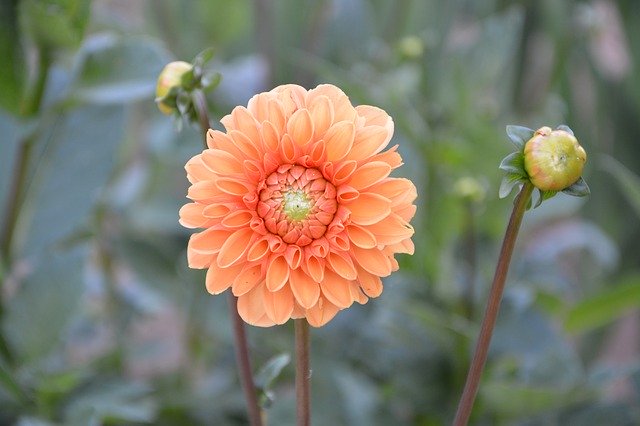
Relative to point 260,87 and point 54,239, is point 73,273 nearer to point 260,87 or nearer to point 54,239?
point 54,239

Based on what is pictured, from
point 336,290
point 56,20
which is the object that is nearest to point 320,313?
point 336,290

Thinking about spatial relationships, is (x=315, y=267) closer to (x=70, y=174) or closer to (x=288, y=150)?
(x=288, y=150)

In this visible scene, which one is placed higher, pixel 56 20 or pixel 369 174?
pixel 56 20

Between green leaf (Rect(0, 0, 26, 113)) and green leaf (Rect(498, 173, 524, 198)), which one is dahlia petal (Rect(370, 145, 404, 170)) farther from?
green leaf (Rect(0, 0, 26, 113))

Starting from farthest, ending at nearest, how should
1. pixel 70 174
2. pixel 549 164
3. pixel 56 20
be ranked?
pixel 70 174
pixel 56 20
pixel 549 164

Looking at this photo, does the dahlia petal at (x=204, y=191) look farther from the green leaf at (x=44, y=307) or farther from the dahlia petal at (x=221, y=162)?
the green leaf at (x=44, y=307)

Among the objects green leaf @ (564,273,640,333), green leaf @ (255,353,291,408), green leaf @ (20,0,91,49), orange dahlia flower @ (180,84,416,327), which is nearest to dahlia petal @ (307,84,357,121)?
orange dahlia flower @ (180,84,416,327)
